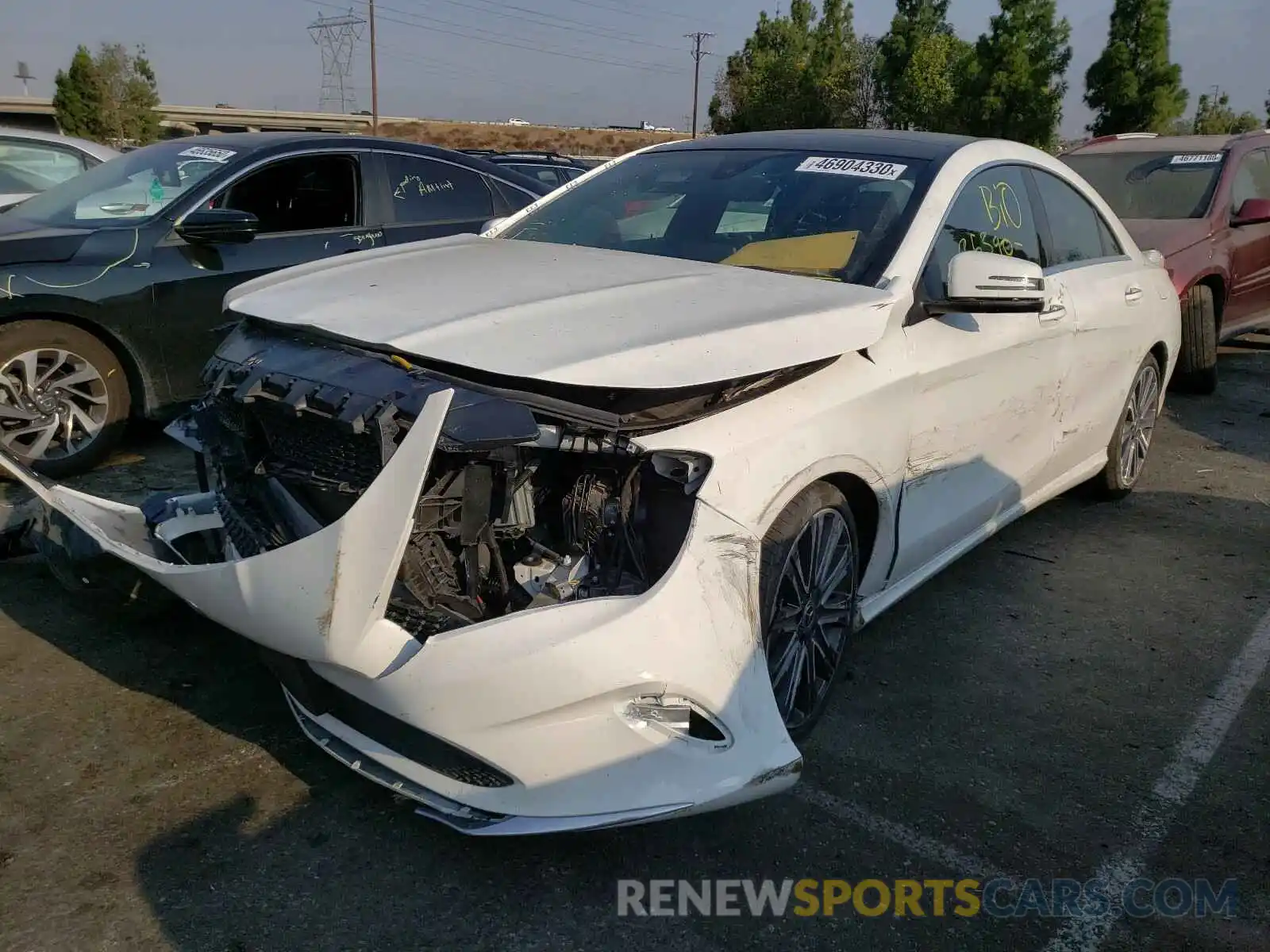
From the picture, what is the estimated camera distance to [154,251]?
17.0 feet

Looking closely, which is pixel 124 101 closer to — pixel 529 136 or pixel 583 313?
pixel 529 136

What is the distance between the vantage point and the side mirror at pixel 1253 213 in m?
7.76

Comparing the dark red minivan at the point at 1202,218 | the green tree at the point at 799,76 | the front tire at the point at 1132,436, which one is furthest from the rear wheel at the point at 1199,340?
the green tree at the point at 799,76

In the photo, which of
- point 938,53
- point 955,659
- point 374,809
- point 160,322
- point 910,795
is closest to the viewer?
point 374,809

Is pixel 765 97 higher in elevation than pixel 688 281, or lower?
higher

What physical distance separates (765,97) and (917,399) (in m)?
46.0

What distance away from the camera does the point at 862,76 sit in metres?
45.2

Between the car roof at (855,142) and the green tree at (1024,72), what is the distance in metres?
30.2

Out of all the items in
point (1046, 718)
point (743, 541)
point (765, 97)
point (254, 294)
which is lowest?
point (1046, 718)

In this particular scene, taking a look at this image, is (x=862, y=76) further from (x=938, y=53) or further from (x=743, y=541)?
(x=743, y=541)

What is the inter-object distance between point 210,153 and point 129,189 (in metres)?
0.46

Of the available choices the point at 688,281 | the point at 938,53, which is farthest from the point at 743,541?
the point at 938,53

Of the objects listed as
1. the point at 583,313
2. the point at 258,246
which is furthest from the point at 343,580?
the point at 258,246

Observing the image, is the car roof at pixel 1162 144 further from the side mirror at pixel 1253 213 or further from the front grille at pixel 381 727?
the front grille at pixel 381 727
